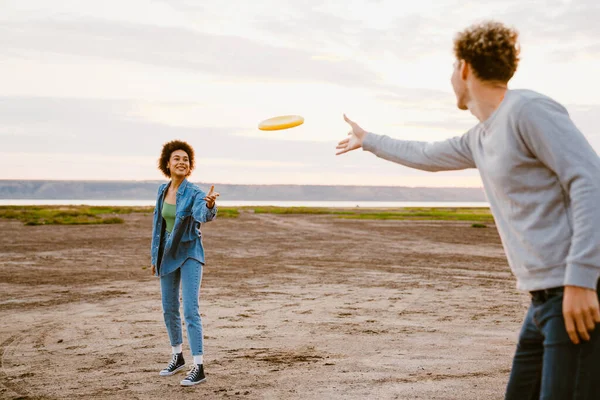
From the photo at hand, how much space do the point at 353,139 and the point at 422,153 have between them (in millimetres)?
353

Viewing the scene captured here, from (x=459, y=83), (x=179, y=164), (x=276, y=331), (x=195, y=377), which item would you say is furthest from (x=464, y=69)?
(x=276, y=331)

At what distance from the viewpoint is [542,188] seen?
2295mm

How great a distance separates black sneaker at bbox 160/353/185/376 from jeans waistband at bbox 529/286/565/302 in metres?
4.67

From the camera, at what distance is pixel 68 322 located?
356 inches

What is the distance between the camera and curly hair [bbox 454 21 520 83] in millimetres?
2383

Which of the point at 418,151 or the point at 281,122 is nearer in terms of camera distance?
the point at 418,151

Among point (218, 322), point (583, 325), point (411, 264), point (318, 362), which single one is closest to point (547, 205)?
point (583, 325)

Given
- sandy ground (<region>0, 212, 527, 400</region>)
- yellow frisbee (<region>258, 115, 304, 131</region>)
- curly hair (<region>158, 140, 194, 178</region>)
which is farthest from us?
curly hair (<region>158, 140, 194, 178</region>)

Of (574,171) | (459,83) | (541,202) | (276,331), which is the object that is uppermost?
(459,83)

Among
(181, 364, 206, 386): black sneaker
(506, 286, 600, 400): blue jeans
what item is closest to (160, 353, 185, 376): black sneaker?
(181, 364, 206, 386): black sneaker

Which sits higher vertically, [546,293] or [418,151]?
[418,151]

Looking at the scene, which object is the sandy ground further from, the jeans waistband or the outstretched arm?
the jeans waistband

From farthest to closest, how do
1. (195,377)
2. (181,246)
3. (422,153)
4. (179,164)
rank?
(179,164)
(181,246)
(195,377)
(422,153)

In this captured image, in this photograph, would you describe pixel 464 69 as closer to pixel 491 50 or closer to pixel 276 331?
pixel 491 50
